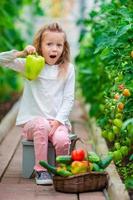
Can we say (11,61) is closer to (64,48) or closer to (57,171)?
(64,48)

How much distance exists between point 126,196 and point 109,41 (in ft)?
5.69

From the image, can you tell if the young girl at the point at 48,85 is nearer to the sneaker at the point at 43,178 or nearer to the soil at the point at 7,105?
the sneaker at the point at 43,178

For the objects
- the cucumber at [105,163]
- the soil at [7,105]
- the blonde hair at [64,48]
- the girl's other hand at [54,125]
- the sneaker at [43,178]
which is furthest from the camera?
the soil at [7,105]

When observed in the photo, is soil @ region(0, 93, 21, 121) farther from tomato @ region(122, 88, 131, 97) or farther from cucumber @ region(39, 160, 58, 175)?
tomato @ region(122, 88, 131, 97)

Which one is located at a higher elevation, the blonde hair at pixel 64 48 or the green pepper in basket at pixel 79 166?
the blonde hair at pixel 64 48

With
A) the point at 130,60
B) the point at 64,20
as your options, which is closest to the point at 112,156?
the point at 130,60

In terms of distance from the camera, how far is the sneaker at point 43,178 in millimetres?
6340

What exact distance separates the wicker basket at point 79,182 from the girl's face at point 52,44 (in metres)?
1.35

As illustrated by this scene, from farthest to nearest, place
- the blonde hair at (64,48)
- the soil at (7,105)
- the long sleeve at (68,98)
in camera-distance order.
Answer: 1. the soil at (7,105)
2. the blonde hair at (64,48)
3. the long sleeve at (68,98)

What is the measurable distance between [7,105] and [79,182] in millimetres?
7795

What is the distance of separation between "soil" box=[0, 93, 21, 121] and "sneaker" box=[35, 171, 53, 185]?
525 centimetres

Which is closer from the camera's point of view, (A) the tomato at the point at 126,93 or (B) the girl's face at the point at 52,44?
(A) the tomato at the point at 126,93

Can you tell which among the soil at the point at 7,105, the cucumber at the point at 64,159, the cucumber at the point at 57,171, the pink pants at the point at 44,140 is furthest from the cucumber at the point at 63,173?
the soil at the point at 7,105

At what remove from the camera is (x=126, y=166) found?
6.95 metres
